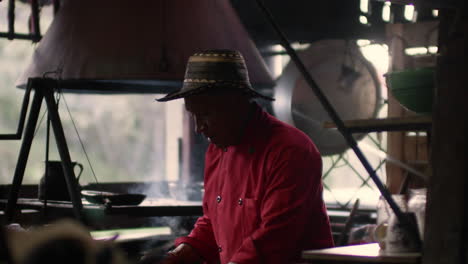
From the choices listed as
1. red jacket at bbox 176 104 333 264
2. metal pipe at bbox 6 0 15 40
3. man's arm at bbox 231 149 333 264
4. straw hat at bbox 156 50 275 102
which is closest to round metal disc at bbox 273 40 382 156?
metal pipe at bbox 6 0 15 40

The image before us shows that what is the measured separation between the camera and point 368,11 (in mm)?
5641

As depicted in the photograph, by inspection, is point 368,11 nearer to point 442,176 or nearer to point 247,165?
point 247,165

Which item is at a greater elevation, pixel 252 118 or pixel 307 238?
pixel 252 118

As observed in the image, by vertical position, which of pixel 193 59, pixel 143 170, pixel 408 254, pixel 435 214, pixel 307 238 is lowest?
pixel 143 170

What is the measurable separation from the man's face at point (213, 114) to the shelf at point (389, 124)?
3.23 ft

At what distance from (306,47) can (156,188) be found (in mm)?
1593

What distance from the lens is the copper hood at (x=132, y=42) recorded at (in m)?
4.74

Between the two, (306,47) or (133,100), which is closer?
(306,47)

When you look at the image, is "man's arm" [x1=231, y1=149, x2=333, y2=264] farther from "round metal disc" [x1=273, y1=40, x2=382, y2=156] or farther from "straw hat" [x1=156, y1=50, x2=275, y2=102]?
"round metal disc" [x1=273, y1=40, x2=382, y2=156]

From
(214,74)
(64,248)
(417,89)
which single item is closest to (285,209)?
(214,74)

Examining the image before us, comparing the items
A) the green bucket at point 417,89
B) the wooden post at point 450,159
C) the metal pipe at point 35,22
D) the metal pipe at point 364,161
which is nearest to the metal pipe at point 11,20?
the metal pipe at point 35,22

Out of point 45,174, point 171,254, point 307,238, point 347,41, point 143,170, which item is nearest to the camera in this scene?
point 307,238

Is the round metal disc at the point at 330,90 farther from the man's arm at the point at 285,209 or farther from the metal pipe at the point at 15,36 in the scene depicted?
the man's arm at the point at 285,209

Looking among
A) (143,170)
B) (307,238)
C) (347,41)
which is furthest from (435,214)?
(143,170)
